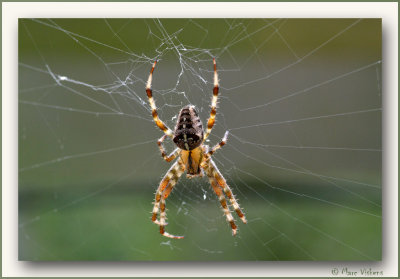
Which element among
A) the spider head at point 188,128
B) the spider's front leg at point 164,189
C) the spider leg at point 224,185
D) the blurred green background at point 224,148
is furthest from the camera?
the blurred green background at point 224,148

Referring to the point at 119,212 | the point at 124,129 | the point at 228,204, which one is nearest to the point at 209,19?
the point at 228,204

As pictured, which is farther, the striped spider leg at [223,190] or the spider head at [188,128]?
the striped spider leg at [223,190]

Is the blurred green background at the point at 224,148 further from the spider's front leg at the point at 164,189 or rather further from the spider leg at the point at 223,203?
the spider leg at the point at 223,203

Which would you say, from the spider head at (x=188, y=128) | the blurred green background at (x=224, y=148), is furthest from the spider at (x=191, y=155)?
the blurred green background at (x=224, y=148)

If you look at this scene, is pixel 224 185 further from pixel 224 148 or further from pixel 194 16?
pixel 194 16

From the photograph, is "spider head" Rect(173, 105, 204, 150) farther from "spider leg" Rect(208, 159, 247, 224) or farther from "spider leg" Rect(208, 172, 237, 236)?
"spider leg" Rect(208, 172, 237, 236)

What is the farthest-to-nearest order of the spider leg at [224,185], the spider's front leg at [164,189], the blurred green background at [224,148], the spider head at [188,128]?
the blurred green background at [224,148], the spider's front leg at [164,189], the spider leg at [224,185], the spider head at [188,128]

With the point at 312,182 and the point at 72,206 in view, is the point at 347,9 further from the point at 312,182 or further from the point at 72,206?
the point at 72,206

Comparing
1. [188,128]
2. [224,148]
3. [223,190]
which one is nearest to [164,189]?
[223,190]
